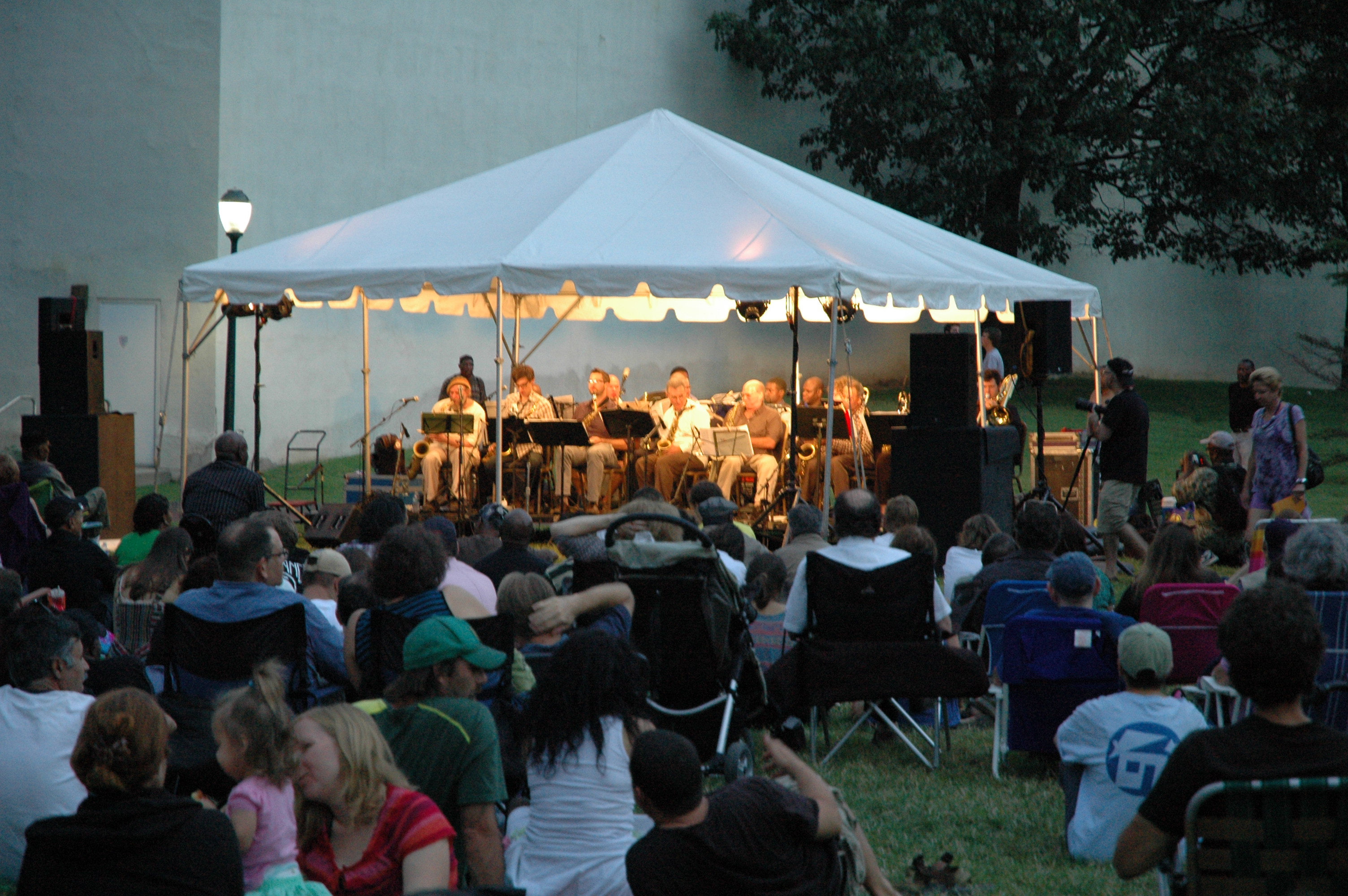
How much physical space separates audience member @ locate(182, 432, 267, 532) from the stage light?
5057 millimetres

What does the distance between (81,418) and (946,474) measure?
7836mm

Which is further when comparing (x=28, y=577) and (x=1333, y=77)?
(x=1333, y=77)

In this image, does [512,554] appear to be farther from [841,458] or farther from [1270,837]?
[841,458]

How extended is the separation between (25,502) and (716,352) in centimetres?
1746

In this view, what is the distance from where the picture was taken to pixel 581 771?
12.7 feet

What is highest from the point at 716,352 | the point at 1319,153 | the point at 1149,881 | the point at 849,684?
the point at 1319,153

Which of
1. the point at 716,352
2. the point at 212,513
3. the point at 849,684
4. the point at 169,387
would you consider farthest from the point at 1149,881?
the point at 716,352

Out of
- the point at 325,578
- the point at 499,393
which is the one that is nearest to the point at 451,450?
the point at 499,393

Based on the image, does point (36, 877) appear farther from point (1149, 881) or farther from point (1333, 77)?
point (1333, 77)

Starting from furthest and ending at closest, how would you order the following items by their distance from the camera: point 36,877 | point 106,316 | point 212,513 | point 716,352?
point 716,352 < point 106,316 < point 212,513 < point 36,877

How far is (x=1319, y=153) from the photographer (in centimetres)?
2580

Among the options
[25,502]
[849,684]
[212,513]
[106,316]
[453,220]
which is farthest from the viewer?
[106,316]

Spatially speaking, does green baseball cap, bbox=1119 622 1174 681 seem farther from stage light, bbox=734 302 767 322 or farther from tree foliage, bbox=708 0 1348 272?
tree foliage, bbox=708 0 1348 272

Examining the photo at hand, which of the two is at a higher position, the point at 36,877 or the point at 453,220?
the point at 453,220
